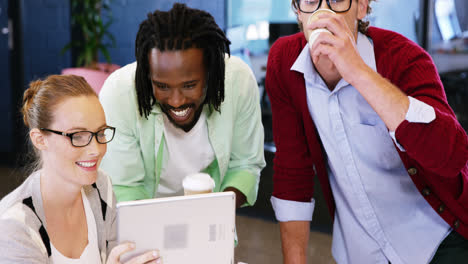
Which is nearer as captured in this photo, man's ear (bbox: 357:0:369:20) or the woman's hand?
the woman's hand

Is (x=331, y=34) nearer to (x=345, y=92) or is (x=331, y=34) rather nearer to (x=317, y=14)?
(x=317, y=14)

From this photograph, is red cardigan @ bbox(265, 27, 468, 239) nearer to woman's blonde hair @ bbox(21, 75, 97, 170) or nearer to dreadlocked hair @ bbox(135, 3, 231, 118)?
dreadlocked hair @ bbox(135, 3, 231, 118)

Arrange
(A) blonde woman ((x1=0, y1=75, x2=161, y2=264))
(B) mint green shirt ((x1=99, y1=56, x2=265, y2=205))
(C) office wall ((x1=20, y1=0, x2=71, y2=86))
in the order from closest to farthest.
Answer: (A) blonde woman ((x1=0, y1=75, x2=161, y2=264))
(B) mint green shirt ((x1=99, y1=56, x2=265, y2=205))
(C) office wall ((x1=20, y1=0, x2=71, y2=86))

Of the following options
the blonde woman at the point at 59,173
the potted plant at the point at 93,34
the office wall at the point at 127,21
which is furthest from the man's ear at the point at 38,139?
the office wall at the point at 127,21

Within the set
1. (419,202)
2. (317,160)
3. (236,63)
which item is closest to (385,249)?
(419,202)

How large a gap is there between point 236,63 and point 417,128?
78 cm

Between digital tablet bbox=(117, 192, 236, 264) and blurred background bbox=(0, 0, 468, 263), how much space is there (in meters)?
2.44

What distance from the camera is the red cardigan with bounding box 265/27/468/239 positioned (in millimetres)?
1292

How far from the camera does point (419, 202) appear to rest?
1.56 metres

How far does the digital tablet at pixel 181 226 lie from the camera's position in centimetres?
118

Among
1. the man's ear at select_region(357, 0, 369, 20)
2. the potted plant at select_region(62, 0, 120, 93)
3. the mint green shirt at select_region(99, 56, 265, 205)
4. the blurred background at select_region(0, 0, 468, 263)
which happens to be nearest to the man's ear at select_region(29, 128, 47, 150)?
the mint green shirt at select_region(99, 56, 265, 205)

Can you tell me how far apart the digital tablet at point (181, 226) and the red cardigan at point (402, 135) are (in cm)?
46

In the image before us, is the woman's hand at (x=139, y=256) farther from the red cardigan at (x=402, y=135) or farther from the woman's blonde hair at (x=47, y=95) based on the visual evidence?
the red cardigan at (x=402, y=135)

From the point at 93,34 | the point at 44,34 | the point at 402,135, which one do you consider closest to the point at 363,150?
the point at 402,135
